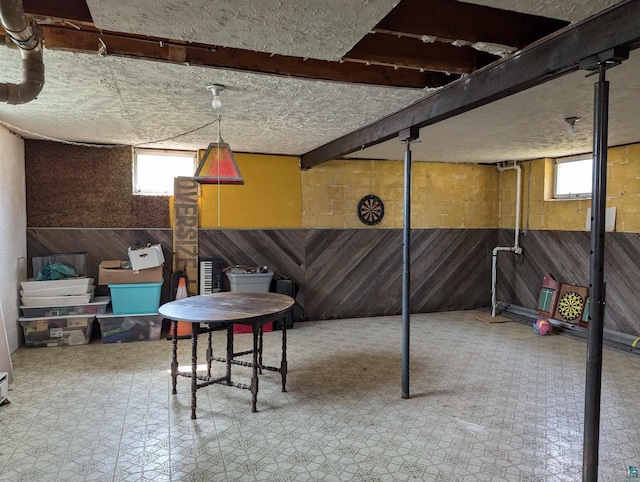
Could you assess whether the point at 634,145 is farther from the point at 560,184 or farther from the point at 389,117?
the point at 389,117

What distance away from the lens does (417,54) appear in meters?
2.73

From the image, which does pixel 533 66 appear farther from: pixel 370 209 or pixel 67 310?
pixel 67 310

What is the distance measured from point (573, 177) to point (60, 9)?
21.5 ft

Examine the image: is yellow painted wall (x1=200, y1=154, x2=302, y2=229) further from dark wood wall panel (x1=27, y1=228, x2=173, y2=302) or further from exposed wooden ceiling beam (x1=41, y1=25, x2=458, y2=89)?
exposed wooden ceiling beam (x1=41, y1=25, x2=458, y2=89)

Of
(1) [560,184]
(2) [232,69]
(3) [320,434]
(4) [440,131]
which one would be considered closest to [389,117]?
(4) [440,131]

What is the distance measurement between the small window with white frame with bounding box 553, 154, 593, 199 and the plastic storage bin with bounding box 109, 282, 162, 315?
594cm

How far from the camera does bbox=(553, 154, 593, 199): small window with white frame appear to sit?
6078 millimetres

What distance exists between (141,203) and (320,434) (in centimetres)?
427

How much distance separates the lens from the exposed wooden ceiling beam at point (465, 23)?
7.42 ft

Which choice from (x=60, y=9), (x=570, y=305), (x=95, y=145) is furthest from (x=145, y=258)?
(x=570, y=305)

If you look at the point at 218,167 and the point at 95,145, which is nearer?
the point at 218,167

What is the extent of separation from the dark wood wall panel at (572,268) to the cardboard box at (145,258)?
555cm

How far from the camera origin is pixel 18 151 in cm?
521

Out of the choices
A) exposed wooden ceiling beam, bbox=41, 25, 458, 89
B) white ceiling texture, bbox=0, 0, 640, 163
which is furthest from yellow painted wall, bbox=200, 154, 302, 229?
exposed wooden ceiling beam, bbox=41, 25, 458, 89
